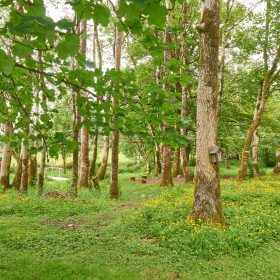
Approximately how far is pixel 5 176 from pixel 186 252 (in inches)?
552

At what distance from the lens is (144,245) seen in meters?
7.32

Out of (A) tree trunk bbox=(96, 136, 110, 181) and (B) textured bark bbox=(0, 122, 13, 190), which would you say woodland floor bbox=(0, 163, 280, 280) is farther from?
(A) tree trunk bbox=(96, 136, 110, 181)

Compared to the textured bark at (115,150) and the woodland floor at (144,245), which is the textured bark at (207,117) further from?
the textured bark at (115,150)

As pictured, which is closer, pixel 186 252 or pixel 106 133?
pixel 106 133

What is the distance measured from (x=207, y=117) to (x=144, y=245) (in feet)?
12.6

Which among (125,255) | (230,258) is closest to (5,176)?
(125,255)

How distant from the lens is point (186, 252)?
6852 mm

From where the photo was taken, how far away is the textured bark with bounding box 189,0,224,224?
27.7 ft

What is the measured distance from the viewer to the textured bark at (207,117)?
332 inches

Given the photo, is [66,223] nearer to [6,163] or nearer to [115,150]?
[115,150]

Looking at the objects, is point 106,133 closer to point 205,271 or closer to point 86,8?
point 86,8

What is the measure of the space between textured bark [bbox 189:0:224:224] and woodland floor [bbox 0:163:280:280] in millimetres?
696

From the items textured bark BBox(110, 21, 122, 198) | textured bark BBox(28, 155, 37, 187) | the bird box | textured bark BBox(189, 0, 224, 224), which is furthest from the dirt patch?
textured bark BBox(28, 155, 37, 187)

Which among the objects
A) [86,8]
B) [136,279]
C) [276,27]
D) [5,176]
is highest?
[276,27]
